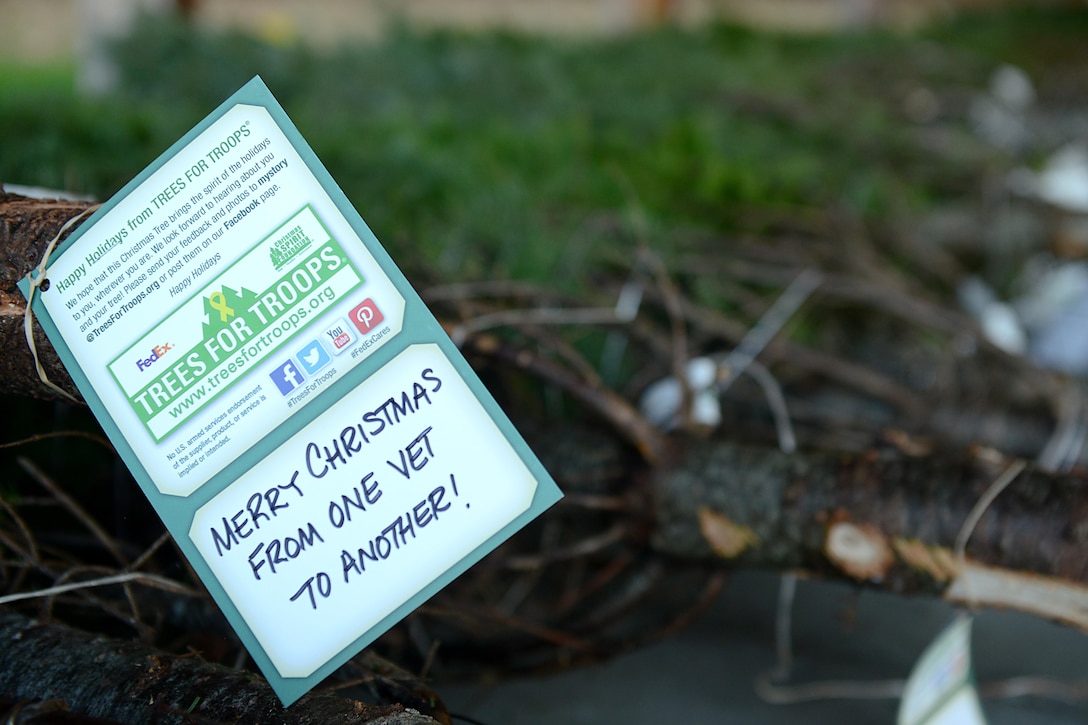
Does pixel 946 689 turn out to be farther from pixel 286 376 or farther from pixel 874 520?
pixel 286 376

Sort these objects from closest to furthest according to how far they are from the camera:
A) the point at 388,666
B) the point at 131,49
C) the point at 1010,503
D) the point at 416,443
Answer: the point at 416,443 < the point at 388,666 < the point at 1010,503 < the point at 131,49

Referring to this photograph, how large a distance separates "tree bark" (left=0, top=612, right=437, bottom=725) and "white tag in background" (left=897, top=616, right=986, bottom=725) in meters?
0.63

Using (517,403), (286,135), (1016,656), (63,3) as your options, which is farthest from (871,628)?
(63,3)

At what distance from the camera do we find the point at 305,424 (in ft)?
2.38

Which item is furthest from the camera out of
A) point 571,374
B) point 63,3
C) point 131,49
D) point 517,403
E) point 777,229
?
point 63,3

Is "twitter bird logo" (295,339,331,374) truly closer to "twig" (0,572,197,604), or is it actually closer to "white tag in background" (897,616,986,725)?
"twig" (0,572,197,604)

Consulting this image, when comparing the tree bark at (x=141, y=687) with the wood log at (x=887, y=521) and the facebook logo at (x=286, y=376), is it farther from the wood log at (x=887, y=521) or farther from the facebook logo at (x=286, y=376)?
the wood log at (x=887, y=521)

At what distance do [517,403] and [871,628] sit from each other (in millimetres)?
688

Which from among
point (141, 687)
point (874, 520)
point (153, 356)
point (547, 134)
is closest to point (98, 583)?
point (141, 687)

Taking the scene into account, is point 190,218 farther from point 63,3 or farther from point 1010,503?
point 63,3

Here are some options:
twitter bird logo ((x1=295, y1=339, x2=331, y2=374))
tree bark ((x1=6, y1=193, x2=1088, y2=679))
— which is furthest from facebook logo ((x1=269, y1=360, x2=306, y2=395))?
tree bark ((x1=6, y1=193, x2=1088, y2=679))

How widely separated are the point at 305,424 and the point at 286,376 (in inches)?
1.6

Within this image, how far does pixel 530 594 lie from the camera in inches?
58.3

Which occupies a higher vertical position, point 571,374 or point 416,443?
point 416,443
